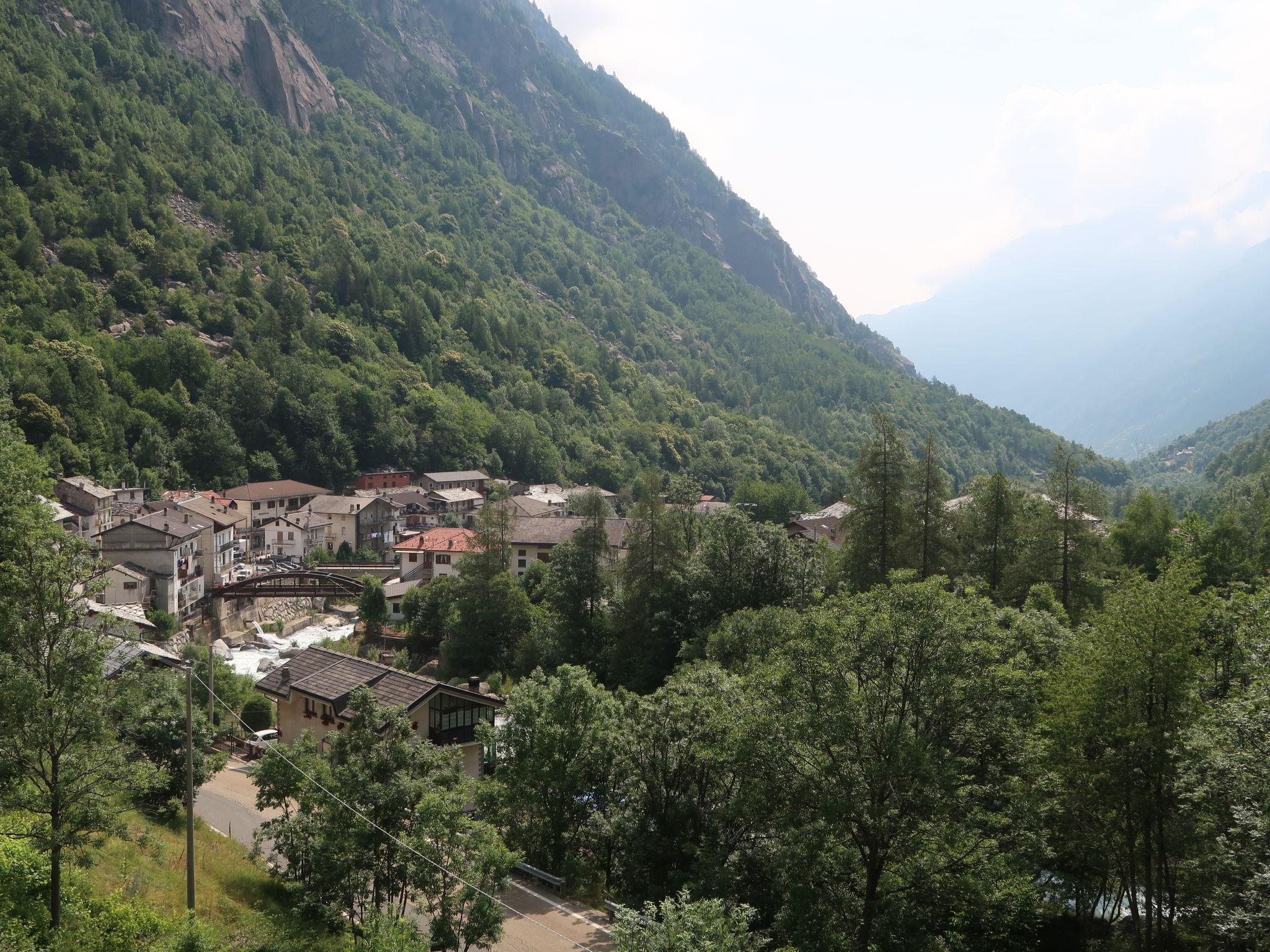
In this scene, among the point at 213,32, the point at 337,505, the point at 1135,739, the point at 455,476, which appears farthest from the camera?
the point at 213,32

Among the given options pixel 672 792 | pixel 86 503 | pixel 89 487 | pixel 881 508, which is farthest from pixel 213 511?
pixel 672 792

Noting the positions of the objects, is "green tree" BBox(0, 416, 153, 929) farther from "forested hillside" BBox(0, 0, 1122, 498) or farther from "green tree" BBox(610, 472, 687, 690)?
"forested hillside" BBox(0, 0, 1122, 498)

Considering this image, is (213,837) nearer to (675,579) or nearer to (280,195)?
(675,579)

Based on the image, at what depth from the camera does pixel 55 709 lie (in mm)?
15719

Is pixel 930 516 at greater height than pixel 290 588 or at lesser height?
greater

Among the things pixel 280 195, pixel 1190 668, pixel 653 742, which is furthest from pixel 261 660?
pixel 280 195

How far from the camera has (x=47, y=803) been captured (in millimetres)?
16016

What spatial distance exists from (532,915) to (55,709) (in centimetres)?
1320

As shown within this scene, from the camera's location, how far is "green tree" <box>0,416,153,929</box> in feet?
51.2

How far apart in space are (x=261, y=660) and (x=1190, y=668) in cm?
6023

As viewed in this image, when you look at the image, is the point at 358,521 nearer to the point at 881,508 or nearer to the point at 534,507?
the point at 534,507

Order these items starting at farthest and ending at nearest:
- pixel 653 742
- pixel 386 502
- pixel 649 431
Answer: pixel 649 431, pixel 386 502, pixel 653 742

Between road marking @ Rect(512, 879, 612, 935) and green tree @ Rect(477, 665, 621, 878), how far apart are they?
3.42ft

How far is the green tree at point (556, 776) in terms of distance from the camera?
2642 cm
